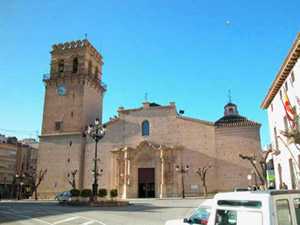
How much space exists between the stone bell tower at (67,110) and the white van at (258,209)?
36.6 m

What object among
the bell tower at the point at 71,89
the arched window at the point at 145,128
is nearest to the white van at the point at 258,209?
the arched window at the point at 145,128

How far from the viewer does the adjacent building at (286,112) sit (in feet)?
56.2

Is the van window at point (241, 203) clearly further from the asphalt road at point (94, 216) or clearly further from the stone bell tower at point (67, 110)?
the stone bell tower at point (67, 110)

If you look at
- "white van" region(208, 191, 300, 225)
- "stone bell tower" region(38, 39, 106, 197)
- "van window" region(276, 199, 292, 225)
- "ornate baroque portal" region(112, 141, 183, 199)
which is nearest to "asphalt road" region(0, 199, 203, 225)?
"white van" region(208, 191, 300, 225)

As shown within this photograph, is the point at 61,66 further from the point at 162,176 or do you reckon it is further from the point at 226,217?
the point at 226,217

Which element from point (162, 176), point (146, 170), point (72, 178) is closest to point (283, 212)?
point (162, 176)

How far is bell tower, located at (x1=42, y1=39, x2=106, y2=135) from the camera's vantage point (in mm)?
41375

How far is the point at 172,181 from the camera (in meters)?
36.7

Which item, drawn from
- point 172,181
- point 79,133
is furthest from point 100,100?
point 172,181

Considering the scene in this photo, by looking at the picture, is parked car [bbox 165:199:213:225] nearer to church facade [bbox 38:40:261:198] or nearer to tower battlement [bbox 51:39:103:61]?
church facade [bbox 38:40:261:198]

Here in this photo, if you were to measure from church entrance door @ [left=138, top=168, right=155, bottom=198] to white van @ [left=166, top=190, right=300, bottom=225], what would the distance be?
112 feet

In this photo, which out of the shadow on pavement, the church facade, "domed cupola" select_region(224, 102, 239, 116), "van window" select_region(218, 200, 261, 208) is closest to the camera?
"van window" select_region(218, 200, 261, 208)

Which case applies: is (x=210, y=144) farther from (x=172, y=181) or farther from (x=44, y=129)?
(x=44, y=129)

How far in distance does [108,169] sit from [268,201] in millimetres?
36399
